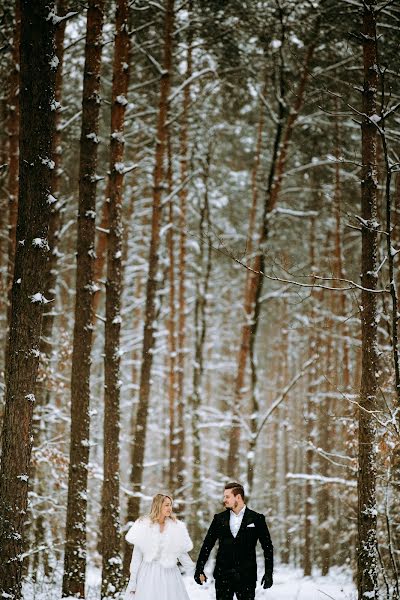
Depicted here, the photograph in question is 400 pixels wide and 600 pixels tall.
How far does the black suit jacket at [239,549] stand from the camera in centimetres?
630

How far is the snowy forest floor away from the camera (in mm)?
10756

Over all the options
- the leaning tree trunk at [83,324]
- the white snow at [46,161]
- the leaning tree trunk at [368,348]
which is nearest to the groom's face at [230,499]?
the leaning tree trunk at [368,348]

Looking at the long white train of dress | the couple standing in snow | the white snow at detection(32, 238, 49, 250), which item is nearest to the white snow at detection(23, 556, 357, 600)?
the couple standing in snow

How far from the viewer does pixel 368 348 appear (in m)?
8.55

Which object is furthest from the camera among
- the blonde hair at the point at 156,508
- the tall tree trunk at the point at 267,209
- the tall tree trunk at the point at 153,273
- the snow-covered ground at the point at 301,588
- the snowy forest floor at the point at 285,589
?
the tall tree trunk at the point at 267,209

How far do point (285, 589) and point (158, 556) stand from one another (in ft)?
27.5

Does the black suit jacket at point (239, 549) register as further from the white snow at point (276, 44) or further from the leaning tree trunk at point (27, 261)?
the white snow at point (276, 44)

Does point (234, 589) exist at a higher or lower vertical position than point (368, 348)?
lower

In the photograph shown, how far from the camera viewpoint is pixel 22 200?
6.92m

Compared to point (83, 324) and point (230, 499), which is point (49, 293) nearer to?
point (83, 324)

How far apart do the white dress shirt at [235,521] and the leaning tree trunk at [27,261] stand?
224cm

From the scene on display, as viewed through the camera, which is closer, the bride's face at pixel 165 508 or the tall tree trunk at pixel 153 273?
the bride's face at pixel 165 508

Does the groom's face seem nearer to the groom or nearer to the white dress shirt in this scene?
the groom

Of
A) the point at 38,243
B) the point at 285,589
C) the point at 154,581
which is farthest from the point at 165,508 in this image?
the point at 285,589
